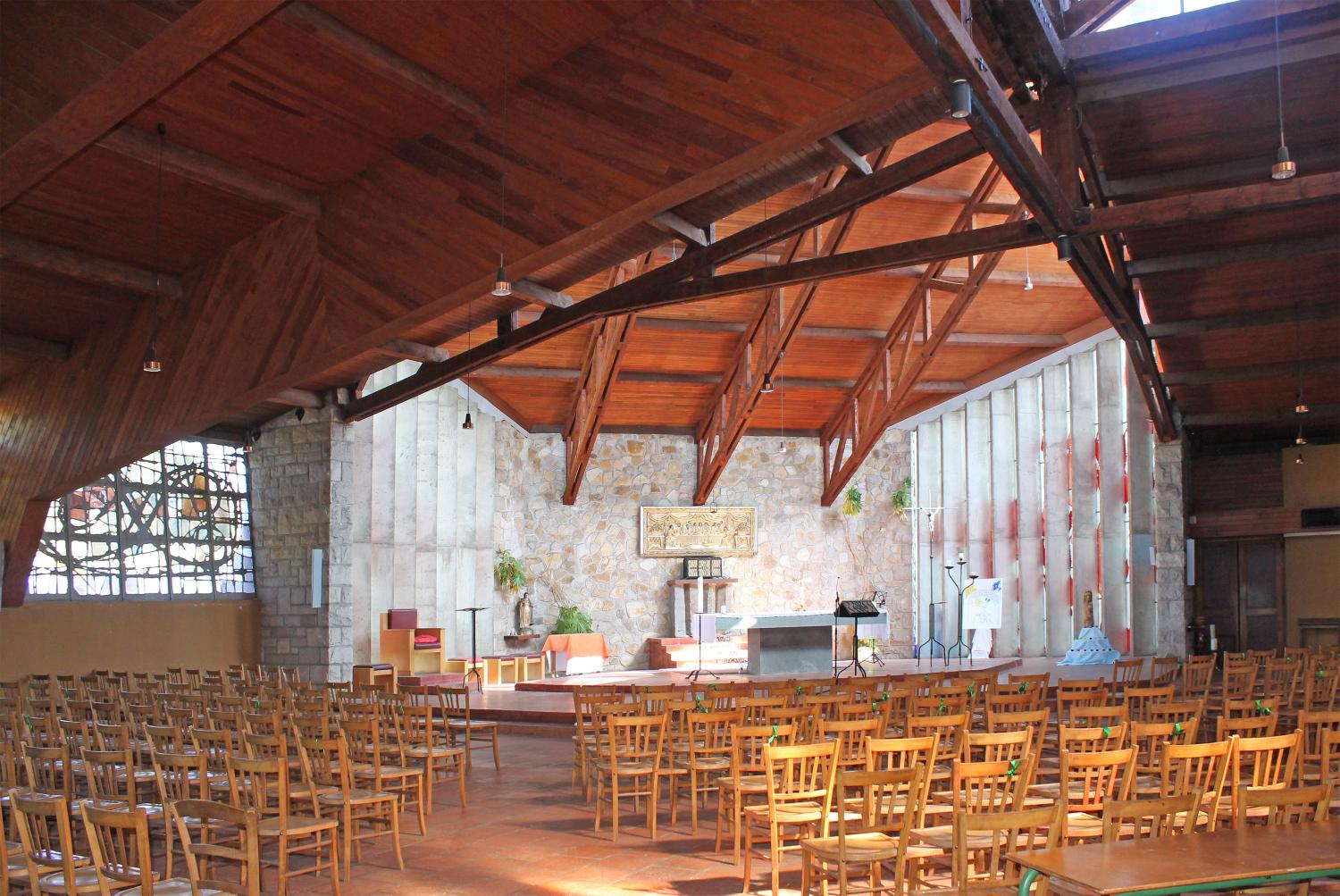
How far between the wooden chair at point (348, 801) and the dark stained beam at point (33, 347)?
26.0 feet

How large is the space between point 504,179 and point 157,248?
13.5ft

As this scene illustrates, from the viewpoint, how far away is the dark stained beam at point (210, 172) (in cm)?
870

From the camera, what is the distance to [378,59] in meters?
8.05

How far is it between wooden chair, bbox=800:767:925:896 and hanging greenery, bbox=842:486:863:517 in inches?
614

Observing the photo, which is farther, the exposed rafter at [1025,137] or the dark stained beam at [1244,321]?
the dark stained beam at [1244,321]

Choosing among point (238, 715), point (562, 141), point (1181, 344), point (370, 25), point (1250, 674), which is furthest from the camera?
point (1181, 344)

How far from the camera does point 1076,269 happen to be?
33.6ft

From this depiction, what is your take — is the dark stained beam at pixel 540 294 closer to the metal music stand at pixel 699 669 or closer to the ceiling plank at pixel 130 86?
the ceiling plank at pixel 130 86

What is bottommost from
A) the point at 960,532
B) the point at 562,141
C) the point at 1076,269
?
the point at 960,532

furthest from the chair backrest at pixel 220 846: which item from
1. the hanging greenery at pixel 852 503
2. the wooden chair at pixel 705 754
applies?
the hanging greenery at pixel 852 503

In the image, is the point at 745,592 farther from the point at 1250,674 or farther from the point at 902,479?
the point at 1250,674

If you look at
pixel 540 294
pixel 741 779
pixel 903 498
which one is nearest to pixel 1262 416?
pixel 903 498

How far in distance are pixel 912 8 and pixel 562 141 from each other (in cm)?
375

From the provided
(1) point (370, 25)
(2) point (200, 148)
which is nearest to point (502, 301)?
(2) point (200, 148)
